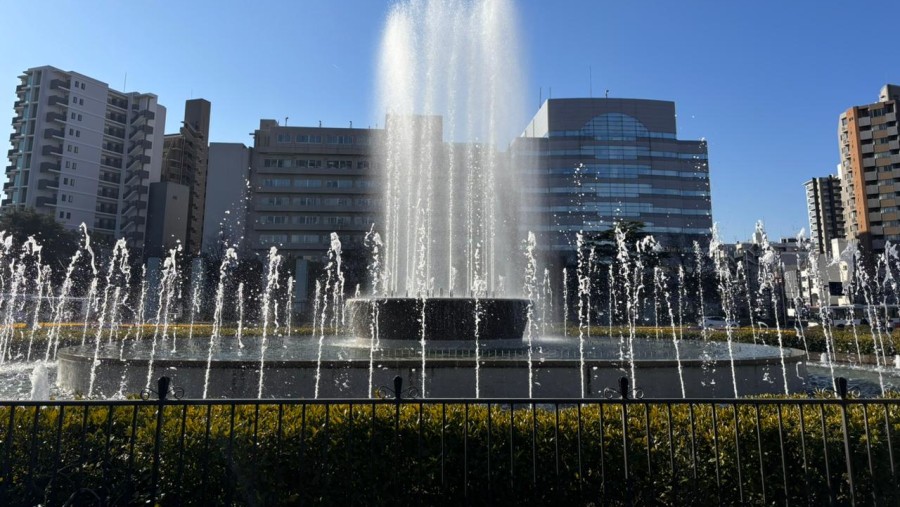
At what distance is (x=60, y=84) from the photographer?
61156 millimetres

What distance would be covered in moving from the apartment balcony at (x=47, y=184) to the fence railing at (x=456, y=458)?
6860 cm

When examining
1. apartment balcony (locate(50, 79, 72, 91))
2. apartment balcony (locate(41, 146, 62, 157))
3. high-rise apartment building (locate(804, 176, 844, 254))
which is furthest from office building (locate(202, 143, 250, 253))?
high-rise apartment building (locate(804, 176, 844, 254))

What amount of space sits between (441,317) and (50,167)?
6507 cm

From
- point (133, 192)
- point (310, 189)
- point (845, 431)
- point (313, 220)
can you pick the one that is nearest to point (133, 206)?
point (133, 192)

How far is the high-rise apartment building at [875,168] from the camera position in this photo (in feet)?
216

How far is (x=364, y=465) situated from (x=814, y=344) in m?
19.8

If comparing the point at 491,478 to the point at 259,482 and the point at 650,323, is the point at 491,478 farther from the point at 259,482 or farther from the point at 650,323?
the point at 650,323

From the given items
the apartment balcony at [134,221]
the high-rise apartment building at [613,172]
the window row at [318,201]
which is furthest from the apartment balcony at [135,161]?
the high-rise apartment building at [613,172]

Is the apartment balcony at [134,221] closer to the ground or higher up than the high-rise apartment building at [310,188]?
closer to the ground

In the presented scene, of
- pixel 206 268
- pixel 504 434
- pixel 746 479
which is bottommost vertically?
pixel 746 479

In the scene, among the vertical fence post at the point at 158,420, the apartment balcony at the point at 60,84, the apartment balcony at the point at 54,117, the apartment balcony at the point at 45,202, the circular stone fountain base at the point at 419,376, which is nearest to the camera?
the vertical fence post at the point at 158,420

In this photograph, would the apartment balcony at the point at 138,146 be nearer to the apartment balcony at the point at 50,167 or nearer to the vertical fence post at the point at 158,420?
the apartment balcony at the point at 50,167

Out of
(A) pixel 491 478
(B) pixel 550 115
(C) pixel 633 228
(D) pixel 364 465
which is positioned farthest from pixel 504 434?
(B) pixel 550 115

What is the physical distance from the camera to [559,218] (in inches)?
2980
